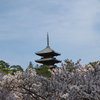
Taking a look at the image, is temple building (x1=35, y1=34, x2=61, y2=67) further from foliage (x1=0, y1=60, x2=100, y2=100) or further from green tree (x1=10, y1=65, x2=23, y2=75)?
foliage (x1=0, y1=60, x2=100, y2=100)

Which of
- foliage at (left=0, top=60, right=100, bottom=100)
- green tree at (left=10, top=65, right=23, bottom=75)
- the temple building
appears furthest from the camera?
the temple building

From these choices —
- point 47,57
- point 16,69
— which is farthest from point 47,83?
point 47,57

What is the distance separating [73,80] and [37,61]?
99.3 ft

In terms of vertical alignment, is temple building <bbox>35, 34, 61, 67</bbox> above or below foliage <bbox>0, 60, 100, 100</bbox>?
above

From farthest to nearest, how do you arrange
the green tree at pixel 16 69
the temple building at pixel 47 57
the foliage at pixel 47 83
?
the temple building at pixel 47 57 < the green tree at pixel 16 69 < the foliage at pixel 47 83

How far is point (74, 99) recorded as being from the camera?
4.27m

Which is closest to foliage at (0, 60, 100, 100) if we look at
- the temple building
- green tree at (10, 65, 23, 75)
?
green tree at (10, 65, 23, 75)

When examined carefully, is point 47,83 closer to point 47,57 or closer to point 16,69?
point 16,69

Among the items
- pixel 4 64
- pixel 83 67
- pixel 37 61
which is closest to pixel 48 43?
pixel 37 61

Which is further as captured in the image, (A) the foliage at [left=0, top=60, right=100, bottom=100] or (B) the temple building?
(B) the temple building

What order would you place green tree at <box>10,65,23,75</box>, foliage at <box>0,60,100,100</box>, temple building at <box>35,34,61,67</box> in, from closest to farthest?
foliage at <box>0,60,100,100</box> < green tree at <box>10,65,23,75</box> < temple building at <box>35,34,61,67</box>

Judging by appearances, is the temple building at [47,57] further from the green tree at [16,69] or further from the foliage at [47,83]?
the foliage at [47,83]

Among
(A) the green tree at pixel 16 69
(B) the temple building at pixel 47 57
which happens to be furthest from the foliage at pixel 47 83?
(B) the temple building at pixel 47 57

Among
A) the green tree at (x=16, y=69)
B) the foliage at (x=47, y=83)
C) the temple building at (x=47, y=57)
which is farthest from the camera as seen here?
the temple building at (x=47, y=57)
